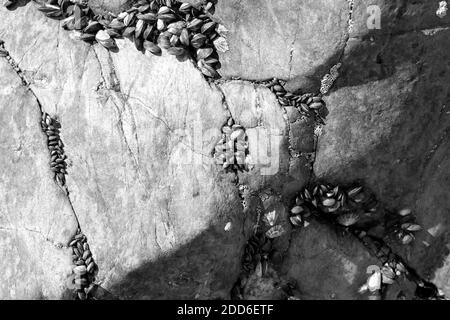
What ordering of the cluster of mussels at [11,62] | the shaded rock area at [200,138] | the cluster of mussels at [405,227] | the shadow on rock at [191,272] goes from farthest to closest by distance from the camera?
the cluster of mussels at [405,227] < the cluster of mussels at [11,62] < the shadow on rock at [191,272] < the shaded rock area at [200,138]

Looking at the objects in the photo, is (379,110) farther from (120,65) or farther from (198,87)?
(120,65)

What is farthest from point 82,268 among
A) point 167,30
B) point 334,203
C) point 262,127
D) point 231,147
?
point 334,203

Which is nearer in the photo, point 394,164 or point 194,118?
point 194,118

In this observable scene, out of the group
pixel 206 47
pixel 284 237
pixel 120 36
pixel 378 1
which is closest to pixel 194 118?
pixel 206 47

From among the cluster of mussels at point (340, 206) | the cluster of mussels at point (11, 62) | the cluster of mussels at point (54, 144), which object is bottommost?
the cluster of mussels at point (340, 206)

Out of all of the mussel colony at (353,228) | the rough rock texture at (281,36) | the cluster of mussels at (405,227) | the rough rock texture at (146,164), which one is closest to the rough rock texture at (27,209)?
the rough rock texture at (146,164)

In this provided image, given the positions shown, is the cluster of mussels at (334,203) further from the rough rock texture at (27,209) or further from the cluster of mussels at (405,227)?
the rough rock texture at (27,209)

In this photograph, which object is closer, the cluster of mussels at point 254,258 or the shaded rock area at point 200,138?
the shaded rock area at point 200,138
